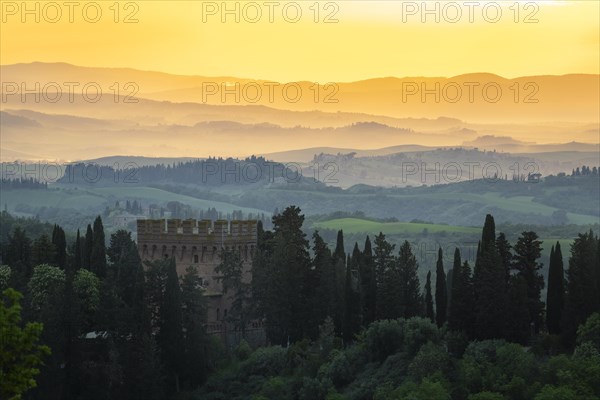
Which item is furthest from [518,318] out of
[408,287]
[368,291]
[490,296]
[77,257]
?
[77,257]

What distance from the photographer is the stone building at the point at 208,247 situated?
112 meters

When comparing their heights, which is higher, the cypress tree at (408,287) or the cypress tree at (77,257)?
the cypress tree at (77,257)

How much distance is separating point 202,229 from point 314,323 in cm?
1322

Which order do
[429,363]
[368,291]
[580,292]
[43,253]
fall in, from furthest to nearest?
[43,253] → [368,291] → [580,292] → [429,363]

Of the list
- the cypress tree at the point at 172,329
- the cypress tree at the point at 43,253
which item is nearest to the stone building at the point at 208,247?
the cypress tree at the point at 43,253

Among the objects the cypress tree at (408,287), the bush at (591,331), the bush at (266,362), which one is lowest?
the bush at (266,362)

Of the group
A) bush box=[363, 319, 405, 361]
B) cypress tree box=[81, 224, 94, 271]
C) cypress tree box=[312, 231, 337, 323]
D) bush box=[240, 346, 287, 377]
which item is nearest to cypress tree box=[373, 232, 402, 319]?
cypress tree box=[312, 231, 337, 323]

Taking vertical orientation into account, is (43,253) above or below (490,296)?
above

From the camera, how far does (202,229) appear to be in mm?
113812

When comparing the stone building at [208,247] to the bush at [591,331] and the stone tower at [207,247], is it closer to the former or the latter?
the stone tower at [207,247]

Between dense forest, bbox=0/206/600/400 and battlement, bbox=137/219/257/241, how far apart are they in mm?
1803

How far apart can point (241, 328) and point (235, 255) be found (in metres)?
5.51

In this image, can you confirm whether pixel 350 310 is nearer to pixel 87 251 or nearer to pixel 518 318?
pixel 518 318

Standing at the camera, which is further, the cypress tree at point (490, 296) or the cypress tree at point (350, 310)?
the cypress tree at point (350, 310)
